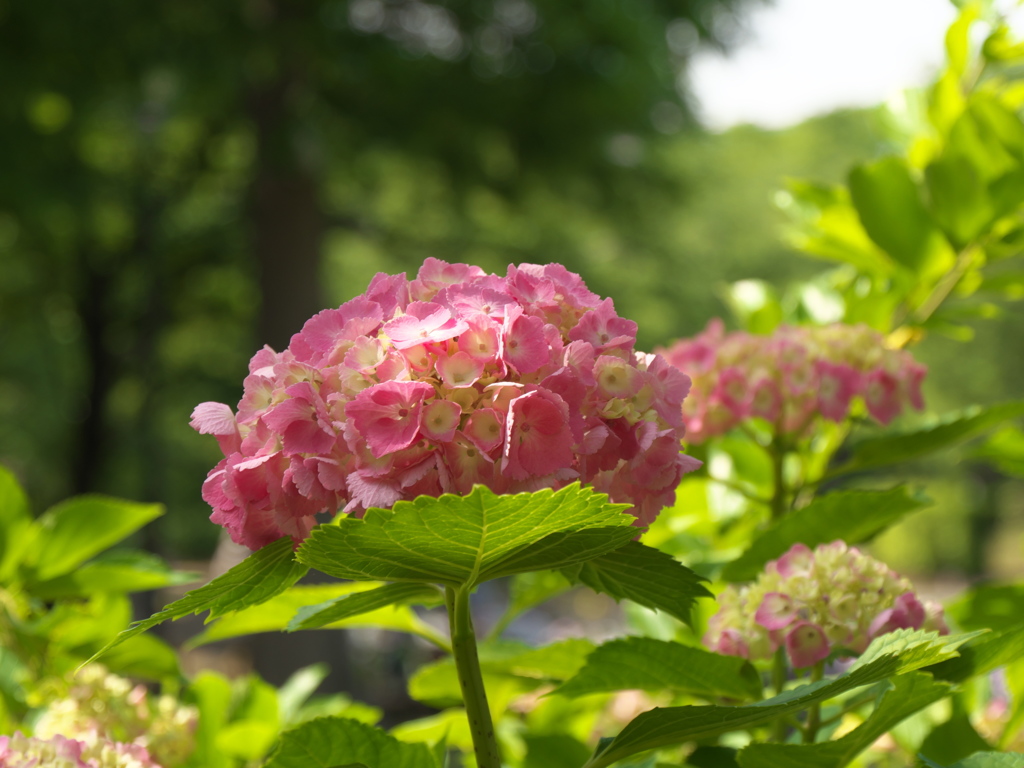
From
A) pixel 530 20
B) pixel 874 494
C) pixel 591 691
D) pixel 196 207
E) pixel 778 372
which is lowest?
pixel 591 691

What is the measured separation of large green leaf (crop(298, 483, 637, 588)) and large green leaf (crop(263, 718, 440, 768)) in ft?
0.61

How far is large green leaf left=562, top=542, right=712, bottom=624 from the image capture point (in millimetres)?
777

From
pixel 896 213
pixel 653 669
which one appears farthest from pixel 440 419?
pixel 896 213

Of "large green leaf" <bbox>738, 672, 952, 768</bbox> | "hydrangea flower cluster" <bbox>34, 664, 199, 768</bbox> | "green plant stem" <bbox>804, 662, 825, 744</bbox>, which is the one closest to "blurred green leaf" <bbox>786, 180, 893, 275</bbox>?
"green plant stem" <bbox>804, 662, 825, 744</bbox>

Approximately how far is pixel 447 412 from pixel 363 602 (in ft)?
0.76

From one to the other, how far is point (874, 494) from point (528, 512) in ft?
2.20

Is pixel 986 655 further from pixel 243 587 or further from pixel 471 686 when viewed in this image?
pixel 243 587

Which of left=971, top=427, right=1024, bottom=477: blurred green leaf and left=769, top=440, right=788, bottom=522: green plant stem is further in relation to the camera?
left=769, top=440, right=788, bottom=522: green plant stem

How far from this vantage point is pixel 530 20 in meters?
8.56

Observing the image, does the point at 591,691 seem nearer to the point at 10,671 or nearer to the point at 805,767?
the point at 805,767

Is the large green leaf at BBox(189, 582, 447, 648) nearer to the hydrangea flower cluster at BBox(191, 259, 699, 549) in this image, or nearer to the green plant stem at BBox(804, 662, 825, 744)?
the hydrangea flower cluster at BBox(191, 259, 699, 549)

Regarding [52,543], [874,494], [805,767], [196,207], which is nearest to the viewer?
[805,767]

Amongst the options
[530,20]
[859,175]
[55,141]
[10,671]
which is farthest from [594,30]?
[10,671]

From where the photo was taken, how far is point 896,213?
1.58m
